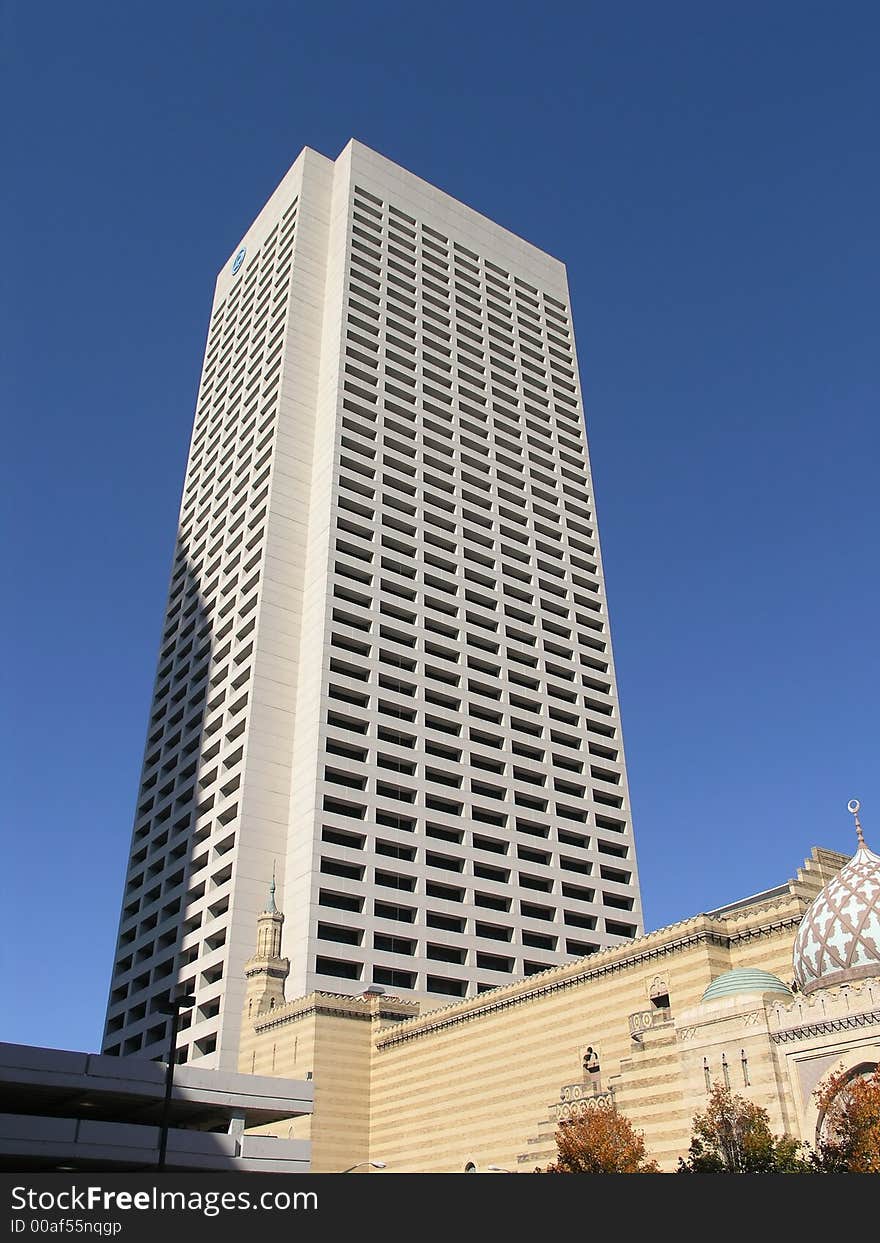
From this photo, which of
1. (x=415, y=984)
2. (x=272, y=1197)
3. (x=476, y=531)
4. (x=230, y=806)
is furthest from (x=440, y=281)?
(x=272, y=1197)

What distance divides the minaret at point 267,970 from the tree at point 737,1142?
3324cm

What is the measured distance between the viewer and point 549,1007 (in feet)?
160

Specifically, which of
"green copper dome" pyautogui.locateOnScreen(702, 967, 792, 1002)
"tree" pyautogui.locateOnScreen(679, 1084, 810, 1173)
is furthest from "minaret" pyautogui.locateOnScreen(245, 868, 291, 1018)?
"tree" pyautogui.locateOnScreen(679, 1084, 810, 1173)

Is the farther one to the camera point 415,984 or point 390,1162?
point 415,984

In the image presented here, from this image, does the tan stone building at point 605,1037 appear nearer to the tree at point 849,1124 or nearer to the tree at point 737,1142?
the tree at point 849,1124

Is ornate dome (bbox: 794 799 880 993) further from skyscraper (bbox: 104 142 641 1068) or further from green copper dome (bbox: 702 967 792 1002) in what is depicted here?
skyscraper (bbox: 104 142 641 1068)

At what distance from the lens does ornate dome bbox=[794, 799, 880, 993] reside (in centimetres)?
3075

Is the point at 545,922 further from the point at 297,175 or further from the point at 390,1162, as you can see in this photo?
the point at 297,175

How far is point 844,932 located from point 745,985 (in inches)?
150

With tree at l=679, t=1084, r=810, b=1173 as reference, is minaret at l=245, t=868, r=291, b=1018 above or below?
above

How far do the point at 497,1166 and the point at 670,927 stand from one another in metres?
13.5

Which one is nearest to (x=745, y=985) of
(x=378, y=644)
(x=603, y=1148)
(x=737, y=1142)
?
(x=737, y=1142)

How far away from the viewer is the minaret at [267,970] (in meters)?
59.8

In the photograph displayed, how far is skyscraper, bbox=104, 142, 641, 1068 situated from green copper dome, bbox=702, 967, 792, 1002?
31780 millimetres
